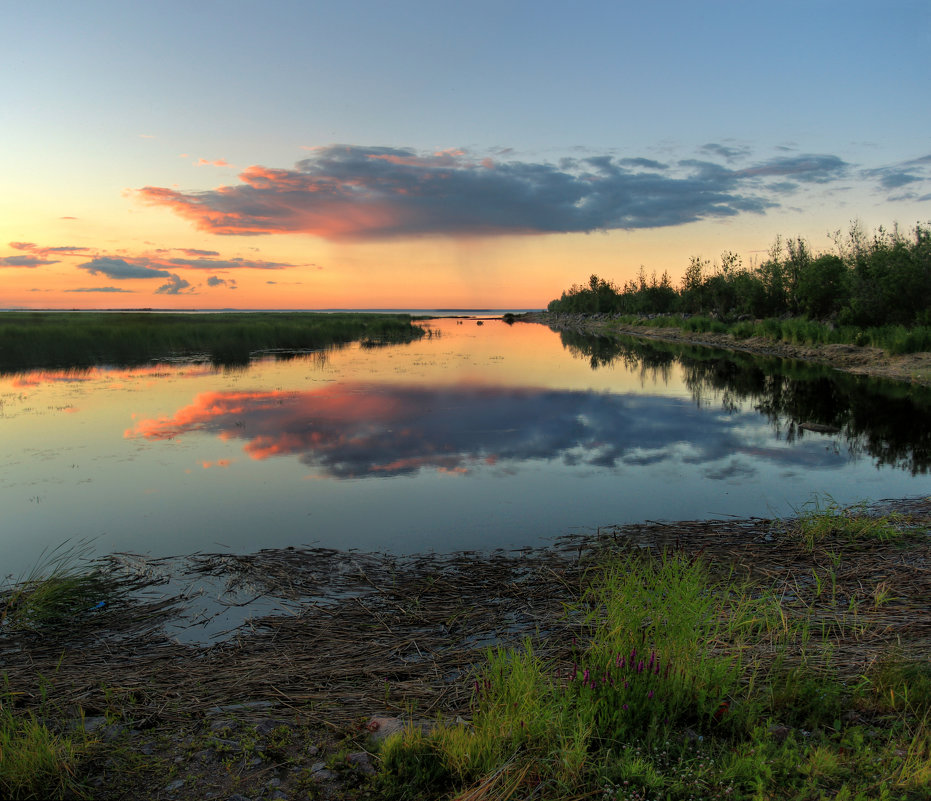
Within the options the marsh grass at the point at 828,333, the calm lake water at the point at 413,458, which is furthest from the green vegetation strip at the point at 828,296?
the calm lake water at the point at 413,458

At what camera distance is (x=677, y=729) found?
3.79 meters

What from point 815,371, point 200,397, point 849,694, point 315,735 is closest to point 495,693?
point 315,735

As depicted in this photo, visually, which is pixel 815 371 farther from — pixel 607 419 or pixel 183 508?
pixel 183 508

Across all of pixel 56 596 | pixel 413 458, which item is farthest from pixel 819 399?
pixel 56 596

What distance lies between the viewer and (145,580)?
268 inches

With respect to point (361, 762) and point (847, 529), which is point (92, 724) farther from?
point (847, 529)

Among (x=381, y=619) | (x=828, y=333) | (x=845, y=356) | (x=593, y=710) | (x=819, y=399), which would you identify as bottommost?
(x=381, y=619)

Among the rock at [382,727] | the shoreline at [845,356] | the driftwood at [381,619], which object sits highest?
the shoreline at [845,356]

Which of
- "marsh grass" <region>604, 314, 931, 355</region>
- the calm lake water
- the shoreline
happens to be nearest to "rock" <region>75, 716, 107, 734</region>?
the calm lake water

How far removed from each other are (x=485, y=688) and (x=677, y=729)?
1362mm

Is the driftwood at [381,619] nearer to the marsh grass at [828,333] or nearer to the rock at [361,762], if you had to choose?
the rock at [361,762]

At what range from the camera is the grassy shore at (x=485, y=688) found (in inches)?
133

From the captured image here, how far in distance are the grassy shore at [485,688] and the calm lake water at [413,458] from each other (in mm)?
1800

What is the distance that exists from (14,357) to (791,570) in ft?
136
